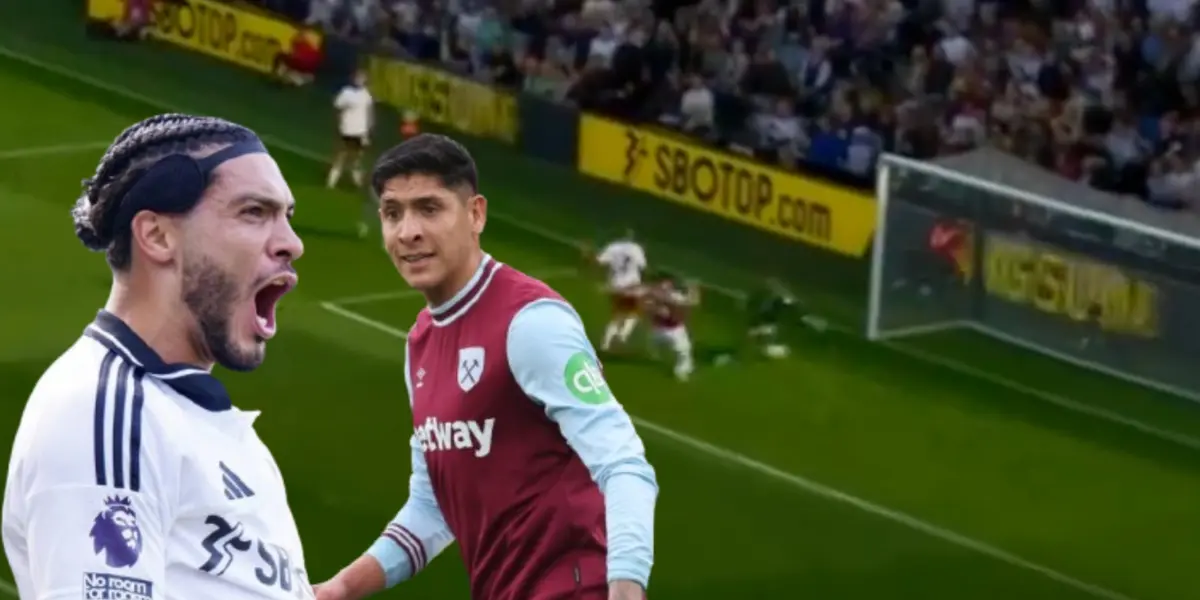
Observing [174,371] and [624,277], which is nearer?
[174,371]

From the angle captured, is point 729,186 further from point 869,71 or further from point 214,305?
point 214,305

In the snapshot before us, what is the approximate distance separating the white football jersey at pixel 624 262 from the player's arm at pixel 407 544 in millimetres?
11782

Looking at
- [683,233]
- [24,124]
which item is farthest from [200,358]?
[24,124]

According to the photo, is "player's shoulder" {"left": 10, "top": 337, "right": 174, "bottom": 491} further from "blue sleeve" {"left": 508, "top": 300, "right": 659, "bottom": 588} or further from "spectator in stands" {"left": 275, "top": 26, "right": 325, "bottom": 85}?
"spectator in stands" {"left": 275, "top": 26, "right": 325, "bottom": 85}

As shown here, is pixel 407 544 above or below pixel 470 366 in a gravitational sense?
below

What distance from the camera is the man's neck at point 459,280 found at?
6.51 m

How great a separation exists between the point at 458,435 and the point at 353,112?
17841 millimetres

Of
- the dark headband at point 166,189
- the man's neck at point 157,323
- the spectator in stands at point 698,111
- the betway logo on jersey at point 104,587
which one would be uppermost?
the dark headband at point 166,189

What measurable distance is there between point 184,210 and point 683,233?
19.4 metres

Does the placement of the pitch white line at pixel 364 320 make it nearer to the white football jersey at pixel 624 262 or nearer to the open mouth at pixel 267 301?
the white football jersey at pixel 624 262

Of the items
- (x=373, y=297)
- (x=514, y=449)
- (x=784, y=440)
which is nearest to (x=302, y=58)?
(x=373, y=297)

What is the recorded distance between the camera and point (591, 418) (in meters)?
6.04

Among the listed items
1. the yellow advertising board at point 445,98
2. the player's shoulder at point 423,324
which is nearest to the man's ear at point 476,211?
the player's shoulder at point 423,324

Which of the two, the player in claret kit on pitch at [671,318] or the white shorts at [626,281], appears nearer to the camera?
the player in claret kit on pitch at [671,318]
